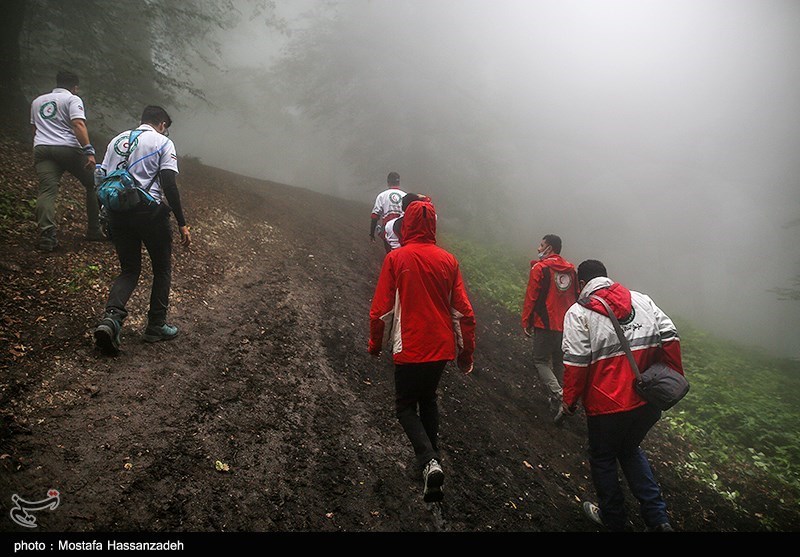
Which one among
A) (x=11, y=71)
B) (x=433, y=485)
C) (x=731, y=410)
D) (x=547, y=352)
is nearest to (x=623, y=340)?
(x=433, y=485)

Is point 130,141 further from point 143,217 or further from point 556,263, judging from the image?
point 556,263

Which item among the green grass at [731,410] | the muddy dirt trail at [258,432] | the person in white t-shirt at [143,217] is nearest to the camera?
the muddy dirt trail at [258,432]

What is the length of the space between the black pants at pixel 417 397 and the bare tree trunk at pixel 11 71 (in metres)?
10.9

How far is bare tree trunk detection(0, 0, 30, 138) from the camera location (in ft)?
29.0

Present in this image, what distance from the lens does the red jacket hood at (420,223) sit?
3.35 m

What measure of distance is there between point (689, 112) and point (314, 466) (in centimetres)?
4493

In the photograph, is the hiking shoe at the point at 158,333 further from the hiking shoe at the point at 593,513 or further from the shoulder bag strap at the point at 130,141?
the hiking shoe at the point at 593,513

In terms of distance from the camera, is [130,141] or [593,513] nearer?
[593,513]

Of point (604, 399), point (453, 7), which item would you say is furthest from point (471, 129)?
point (604, 399)

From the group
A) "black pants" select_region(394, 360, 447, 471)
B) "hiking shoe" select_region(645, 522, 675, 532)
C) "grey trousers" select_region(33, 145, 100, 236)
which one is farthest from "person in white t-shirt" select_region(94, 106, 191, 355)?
"hiking shoe" select_region(645, 522, 675, 532)

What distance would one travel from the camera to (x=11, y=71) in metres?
9.30

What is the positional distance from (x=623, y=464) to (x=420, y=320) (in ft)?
7.75

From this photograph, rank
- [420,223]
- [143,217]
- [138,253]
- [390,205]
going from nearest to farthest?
[420,223]
[143,217]
[138,253]
[390,205]

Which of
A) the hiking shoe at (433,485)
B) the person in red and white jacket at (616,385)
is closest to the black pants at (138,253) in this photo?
the hiking shoe at (433,485)
